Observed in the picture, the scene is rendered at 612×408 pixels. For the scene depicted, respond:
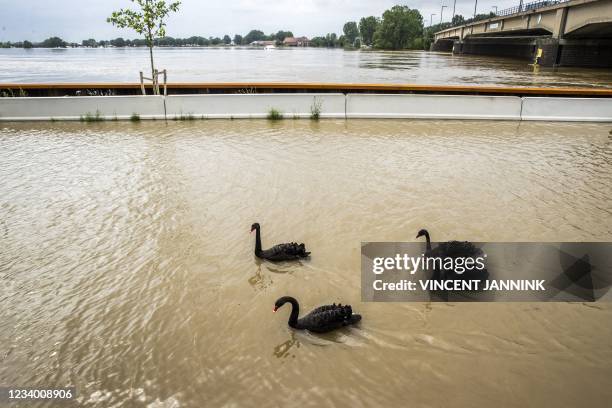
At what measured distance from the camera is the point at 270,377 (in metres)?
3.83

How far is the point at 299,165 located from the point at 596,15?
37008mm

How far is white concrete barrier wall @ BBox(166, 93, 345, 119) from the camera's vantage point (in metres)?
15.0

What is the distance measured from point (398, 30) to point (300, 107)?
123 m

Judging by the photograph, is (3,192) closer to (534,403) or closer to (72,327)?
(72,327)

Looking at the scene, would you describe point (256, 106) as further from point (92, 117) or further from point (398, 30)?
point (398, 30)

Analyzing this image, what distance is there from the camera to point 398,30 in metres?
123

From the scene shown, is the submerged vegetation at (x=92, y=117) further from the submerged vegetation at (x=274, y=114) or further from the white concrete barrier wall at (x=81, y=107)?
the submerged vegetation at (x=274, y=114)

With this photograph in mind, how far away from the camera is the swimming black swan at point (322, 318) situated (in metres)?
4.26

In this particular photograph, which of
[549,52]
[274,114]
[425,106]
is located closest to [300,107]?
[274,114]

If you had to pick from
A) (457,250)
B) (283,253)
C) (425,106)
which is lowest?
(283,253)

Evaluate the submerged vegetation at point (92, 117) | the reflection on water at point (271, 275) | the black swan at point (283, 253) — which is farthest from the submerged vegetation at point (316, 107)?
the black swan at point (283, 253)

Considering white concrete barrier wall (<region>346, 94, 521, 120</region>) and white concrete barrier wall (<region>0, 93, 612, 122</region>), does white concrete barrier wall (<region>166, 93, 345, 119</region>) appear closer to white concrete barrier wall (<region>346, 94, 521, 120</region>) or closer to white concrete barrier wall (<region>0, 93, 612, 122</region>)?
white concrete barrier wall (<region>0, 93, 612, 122</region>)

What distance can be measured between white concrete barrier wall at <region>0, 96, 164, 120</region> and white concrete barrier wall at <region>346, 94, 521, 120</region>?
7670 mm

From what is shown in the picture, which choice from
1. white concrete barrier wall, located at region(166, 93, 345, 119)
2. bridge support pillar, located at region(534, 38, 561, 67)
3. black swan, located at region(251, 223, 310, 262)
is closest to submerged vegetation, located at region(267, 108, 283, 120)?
white concrete barrier wall, located at region(166, 93, 345, 119)
